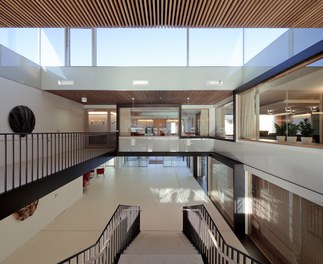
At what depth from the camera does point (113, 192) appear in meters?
11.1

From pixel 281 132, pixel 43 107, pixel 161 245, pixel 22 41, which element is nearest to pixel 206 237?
pixel 161 245

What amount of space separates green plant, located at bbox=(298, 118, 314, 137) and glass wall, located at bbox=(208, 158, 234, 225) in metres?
3.67

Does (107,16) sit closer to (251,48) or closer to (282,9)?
(282,9)

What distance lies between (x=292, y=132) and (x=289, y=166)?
2.91ft

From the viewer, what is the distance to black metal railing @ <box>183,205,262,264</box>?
162 inches

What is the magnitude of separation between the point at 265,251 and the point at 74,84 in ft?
28.5

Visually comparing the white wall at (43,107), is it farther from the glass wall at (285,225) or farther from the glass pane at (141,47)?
the glass wall at (285,225)

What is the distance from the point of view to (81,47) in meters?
8.02

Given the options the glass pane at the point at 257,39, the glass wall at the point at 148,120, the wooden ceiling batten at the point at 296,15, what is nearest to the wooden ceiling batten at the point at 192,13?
the wooden ceiling batten at the point at 296,15

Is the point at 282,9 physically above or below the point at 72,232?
above

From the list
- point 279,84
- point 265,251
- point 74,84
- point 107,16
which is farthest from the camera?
point 74,84

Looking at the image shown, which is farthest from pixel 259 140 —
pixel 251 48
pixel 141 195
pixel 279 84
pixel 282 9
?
pixel 141 195

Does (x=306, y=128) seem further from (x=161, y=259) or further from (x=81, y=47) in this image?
(x=81, y=47)

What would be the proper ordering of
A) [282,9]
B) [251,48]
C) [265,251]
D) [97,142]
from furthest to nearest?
[97,142]
[251,48]
[265,251]
[282,9]
